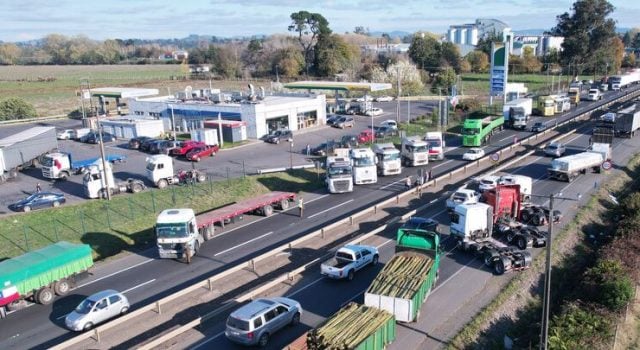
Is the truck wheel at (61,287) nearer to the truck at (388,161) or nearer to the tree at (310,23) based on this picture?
the truck at (388,161)

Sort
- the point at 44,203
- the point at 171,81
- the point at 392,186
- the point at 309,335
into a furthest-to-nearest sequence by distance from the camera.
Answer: the point at 171,81 < the point at 392,186 < the point at 44,203 < the point at 309,335

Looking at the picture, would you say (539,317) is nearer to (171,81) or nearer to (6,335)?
(6,335)

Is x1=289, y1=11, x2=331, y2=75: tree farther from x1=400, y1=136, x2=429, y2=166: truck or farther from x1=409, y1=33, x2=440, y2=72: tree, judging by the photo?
x1=400, y1=136, x2=429, y2=166: truck

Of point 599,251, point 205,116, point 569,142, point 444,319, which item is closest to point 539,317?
point 444,319

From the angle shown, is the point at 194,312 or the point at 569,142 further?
the point at 569,142

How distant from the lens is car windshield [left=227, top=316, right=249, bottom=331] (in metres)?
18.8

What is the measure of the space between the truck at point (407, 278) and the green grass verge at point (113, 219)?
1685 centimetres

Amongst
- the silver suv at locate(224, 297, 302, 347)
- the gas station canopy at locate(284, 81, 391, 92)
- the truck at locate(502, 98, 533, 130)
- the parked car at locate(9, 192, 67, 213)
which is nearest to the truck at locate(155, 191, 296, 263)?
the silver suv at locate(224, 297, 302, 347)

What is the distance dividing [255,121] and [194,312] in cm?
3884

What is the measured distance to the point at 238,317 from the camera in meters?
19.1

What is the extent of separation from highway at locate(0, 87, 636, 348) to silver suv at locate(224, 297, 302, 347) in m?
0.78

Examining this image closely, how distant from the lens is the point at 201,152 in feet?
164

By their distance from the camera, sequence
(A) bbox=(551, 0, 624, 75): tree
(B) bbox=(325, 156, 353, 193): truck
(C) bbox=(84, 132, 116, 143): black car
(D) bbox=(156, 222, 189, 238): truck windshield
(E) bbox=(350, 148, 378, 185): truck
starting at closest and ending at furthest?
1. (D) bbox=(156, 222, 189, 238): truck windshield
2. (B) bbox=(325, 156, 353, 193): truck
3. (E) bbox=(350, 148, 378, 185): truck
4. (C) bbox=(84, 132, 116, 143): black car
5. (A) bbox=(551, 0, 624, 75): tree

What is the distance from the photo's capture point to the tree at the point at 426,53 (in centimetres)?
12950
